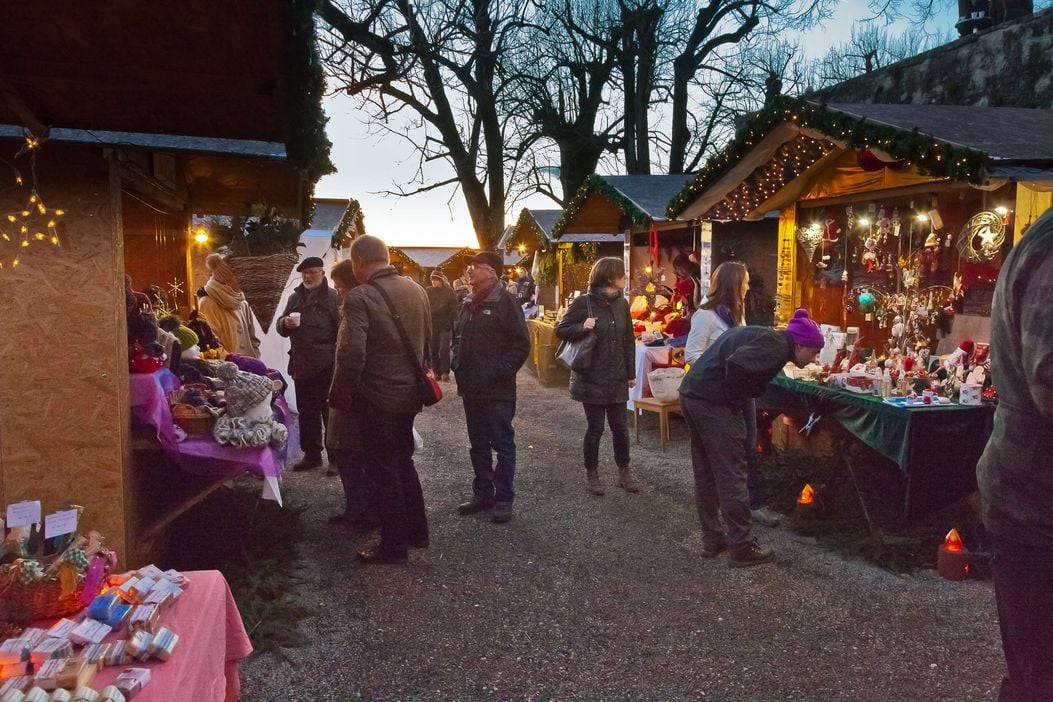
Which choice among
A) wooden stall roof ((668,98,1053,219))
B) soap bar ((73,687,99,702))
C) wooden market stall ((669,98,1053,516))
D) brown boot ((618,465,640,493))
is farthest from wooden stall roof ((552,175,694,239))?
soap bar ((73,687,99,702))

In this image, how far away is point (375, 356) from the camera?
4.54 m

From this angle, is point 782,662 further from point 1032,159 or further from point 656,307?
point 656,307

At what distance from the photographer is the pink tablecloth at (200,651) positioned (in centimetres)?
210

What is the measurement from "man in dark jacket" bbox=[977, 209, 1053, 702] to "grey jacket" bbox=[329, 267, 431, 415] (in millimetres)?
3191

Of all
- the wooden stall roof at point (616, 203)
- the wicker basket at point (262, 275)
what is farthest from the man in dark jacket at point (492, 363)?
the wooden stall roof at point (616, 203)

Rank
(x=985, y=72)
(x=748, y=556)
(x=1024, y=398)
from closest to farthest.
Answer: (x=1024, y=398) → (x=748, y=556) → (x=985, y=72)

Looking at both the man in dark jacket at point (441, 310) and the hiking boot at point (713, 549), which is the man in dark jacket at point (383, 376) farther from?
the man in dark jacket at point (441, 310)

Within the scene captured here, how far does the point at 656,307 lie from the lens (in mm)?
10711

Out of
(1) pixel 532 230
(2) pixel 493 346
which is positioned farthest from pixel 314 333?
(1) pixel 532 230

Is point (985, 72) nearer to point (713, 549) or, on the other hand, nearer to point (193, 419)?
point (713, 549)

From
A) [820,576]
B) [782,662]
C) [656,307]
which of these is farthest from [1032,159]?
[656,307]

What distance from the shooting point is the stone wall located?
740cm

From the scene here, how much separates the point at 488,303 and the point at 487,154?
17.0m

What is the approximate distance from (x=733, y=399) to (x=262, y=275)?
416 centimetres
